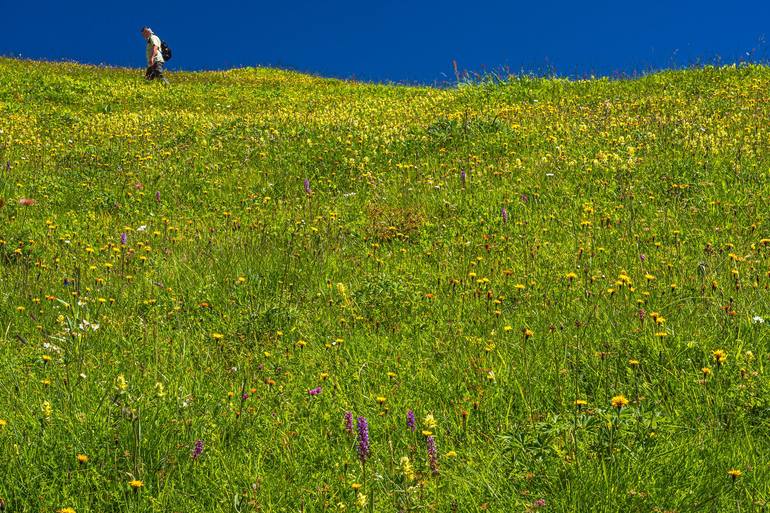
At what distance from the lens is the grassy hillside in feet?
11.7

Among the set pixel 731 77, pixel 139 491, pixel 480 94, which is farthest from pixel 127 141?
pixel 731 77

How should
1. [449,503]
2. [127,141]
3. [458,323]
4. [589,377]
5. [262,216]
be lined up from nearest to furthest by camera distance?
[449,503]
[589,377]
[458,323]
[262,216]
[127,141]

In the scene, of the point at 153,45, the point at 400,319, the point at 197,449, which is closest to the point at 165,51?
the point at 153,45

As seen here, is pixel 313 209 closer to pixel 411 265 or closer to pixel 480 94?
pixel 411 265

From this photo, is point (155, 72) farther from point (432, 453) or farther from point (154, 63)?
point (432, 453)

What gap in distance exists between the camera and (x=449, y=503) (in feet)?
11.2

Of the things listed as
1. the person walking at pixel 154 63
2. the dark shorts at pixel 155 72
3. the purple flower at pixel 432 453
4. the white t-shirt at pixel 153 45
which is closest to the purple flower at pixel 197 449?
the purple flower at pixel 432 453

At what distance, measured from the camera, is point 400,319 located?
5.77m

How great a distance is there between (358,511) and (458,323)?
7.31 feet

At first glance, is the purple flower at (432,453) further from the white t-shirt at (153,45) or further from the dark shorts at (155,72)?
the white t-shirt at (153,45)

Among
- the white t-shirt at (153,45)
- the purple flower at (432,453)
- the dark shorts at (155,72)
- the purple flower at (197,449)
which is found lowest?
the purple flower at (432,453)

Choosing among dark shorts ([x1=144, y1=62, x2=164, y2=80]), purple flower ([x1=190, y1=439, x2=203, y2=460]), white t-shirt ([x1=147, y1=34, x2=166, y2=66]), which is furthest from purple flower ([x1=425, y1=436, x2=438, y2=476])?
white t-shirt ([x1=147, y1=34, x2=166, y2=66])

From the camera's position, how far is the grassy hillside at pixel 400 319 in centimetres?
358

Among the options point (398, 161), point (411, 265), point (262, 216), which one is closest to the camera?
point (411, 265)
